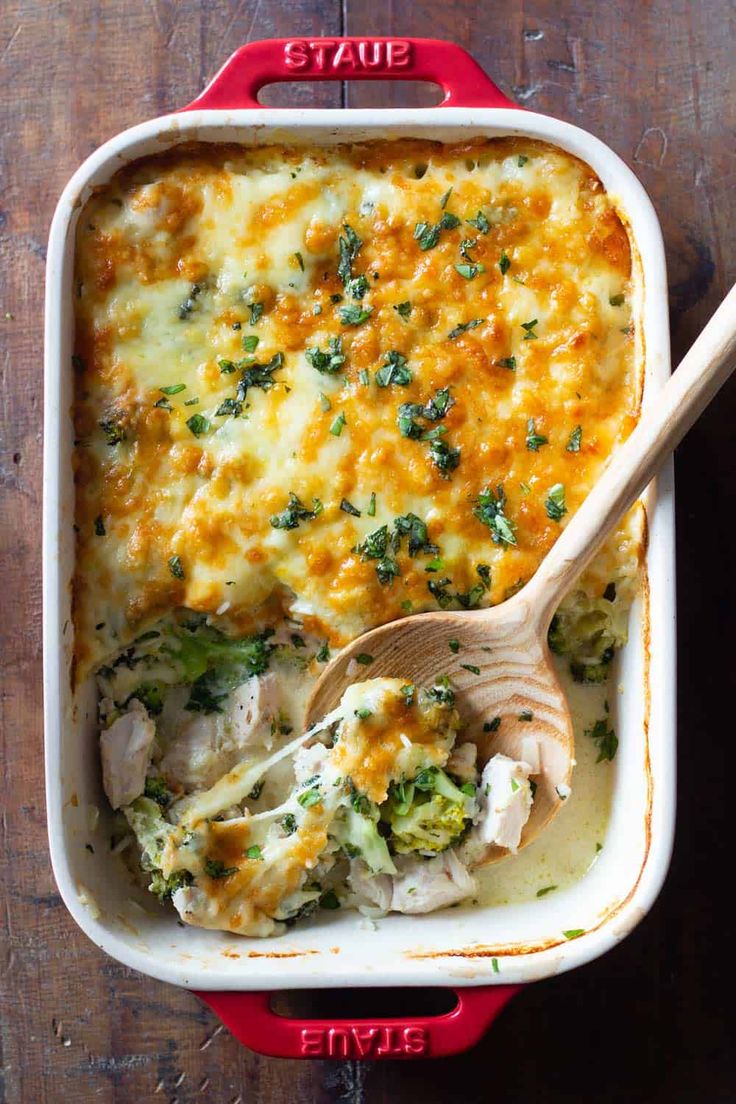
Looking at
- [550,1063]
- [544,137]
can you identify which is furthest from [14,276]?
[550,1063]

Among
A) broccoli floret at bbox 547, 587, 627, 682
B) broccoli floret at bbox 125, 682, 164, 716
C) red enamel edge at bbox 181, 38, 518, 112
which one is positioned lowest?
broccoli floret at bbox 125, 682, 164, 716

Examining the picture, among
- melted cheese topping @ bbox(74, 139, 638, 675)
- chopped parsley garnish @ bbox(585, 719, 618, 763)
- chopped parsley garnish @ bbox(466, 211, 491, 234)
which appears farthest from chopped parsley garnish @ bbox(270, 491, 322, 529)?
chopped parsley garnish @ bbox(585, 719, 618, 763)

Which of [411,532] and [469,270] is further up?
[469,270]

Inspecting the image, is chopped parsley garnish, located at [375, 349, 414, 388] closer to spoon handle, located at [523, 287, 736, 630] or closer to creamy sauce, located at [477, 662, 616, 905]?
spoon handle, located at [523, 287, 736, 630]

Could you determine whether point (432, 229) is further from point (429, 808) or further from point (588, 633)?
point (429, 808)

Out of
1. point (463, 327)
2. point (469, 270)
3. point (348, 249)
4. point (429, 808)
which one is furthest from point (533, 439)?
point (429, 808)

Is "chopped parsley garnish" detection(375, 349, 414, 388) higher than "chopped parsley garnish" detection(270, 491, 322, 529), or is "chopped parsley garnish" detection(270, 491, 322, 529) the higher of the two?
"chopped parsley garnish" detection(375, 349, 414, 388)

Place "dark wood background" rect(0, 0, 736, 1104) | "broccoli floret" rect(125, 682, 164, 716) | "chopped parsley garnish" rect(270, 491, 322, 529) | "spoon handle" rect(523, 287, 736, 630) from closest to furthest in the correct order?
"spoon handle" rect(523, 287, 736, 630)
"chopped parsley garnish" rect(270, 491, 322, 529)
"broccoli floret" rect(125, 682, 164, 716)
"dark wood background" rect(0, 0, 736, 1104)
